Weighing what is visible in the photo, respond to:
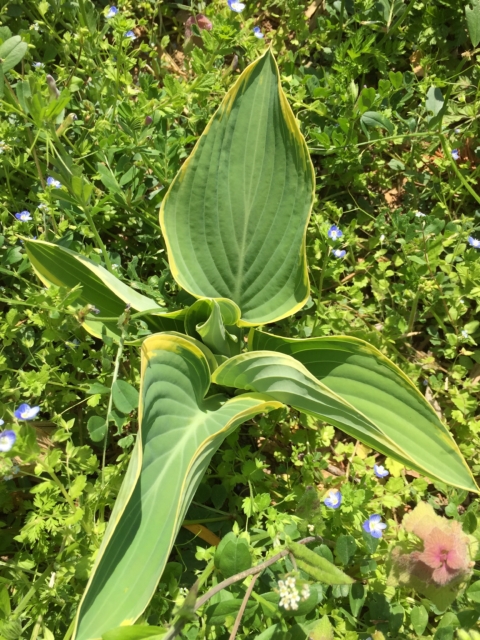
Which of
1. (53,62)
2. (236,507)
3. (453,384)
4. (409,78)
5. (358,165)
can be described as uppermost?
(53,62)

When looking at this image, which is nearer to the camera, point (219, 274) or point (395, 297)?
point (219, 274)

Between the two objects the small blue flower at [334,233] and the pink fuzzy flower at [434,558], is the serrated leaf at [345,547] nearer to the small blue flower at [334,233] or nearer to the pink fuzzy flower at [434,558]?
the pink fuzzy flower at [434,558]

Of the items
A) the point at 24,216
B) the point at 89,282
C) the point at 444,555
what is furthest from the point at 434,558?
the point at 24,216

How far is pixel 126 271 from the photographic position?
1689 mm

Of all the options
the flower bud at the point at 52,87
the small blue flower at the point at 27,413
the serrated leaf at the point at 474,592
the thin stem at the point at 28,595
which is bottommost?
the serrated leaf at the point at 474,592

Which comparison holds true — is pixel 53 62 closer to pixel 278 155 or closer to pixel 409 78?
pixel 278 155

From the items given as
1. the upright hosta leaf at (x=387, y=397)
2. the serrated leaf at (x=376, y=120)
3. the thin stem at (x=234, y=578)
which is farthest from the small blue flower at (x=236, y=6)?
the thin stem at (x=234, y=578)

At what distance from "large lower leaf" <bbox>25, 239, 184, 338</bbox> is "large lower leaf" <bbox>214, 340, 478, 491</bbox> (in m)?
0.28

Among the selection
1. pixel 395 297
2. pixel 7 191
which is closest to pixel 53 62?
pixel 7 191

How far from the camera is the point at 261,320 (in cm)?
138

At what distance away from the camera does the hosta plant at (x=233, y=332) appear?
3.52ft

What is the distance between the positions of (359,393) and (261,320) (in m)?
0.31

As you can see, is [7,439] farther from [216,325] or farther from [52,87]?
[52,87]

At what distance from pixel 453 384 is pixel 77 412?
3.78 feet
